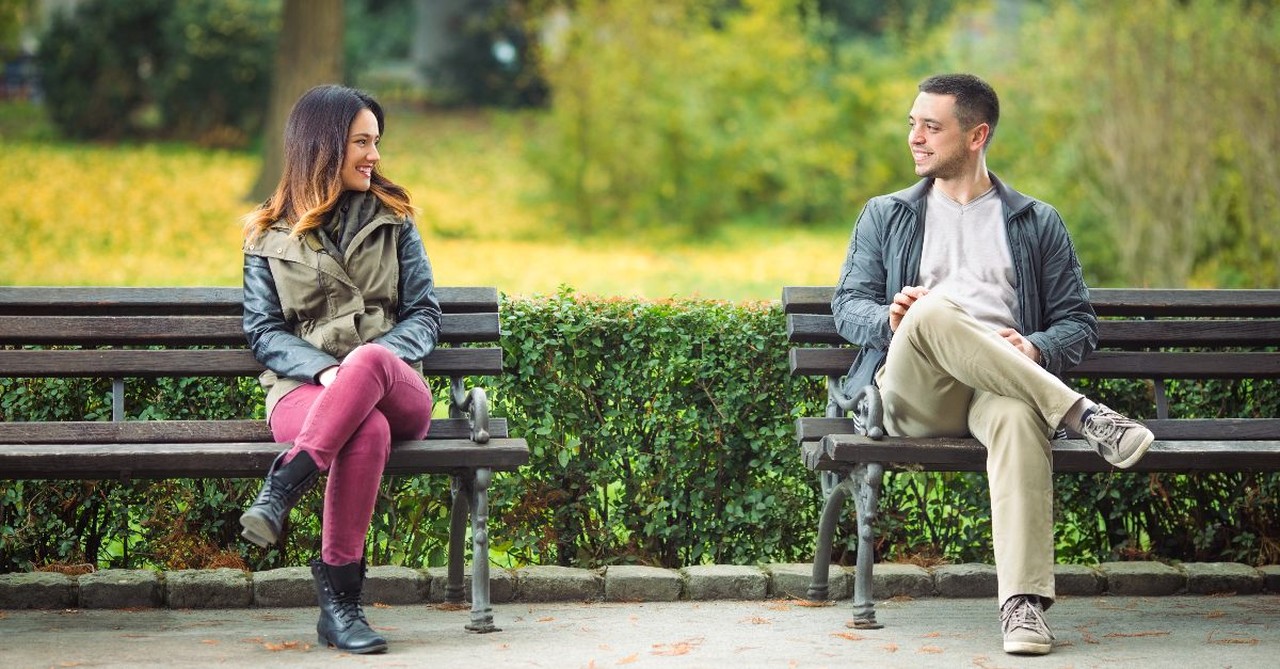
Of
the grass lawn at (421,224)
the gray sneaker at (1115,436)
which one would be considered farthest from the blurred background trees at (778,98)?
the gray sneaker at (1115,436)

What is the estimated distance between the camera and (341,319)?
4.73 m

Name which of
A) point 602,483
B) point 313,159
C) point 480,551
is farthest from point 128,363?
point 602,483

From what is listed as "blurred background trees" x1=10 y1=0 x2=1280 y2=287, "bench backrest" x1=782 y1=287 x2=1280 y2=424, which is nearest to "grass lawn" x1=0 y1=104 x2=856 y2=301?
"blurred background trees" x1=10 y1=0 x2=1280 y2=287

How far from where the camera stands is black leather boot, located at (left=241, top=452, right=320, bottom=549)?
4.13 m

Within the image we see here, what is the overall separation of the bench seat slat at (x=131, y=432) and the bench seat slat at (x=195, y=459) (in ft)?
0.47

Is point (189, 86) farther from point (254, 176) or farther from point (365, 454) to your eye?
point (365, 454)

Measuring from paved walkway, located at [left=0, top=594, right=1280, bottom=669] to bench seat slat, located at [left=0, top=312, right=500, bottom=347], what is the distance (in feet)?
2.91

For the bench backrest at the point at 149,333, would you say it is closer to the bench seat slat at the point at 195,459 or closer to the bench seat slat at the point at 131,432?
the bench seat slat at the point at 131,432

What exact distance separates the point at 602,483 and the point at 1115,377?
6.10 ft

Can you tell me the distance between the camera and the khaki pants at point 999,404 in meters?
4.38

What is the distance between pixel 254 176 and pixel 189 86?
4.31 metres

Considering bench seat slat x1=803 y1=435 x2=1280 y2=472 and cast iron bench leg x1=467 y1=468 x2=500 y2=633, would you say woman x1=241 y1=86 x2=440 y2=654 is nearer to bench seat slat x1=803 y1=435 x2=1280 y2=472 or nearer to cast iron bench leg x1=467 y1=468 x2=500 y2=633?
cast iron bench leg x1=467 y1=468 x2=500 y2=633

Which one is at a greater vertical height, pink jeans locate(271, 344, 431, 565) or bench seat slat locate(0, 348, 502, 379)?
bench seat slat locate(0, 348, 502, 379)

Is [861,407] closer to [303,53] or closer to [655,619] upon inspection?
[655,619]
